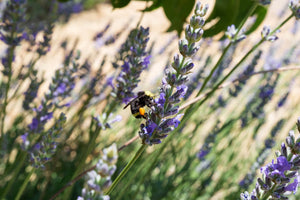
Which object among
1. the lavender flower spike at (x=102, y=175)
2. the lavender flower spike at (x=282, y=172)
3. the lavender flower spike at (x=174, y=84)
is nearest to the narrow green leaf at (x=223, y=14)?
the lavender flower spike at (x=174, y=84)

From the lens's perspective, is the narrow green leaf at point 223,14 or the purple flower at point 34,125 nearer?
the narrow green leaf at point 223,14

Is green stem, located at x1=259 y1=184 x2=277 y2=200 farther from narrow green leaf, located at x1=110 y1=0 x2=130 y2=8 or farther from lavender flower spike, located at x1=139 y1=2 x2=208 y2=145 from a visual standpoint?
narrow green leaf, located at x1=110 y1=0 x2=130 y2=8

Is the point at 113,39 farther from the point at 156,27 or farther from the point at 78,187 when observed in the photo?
the point at 156,27

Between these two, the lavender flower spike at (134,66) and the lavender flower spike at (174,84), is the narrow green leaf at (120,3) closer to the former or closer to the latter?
the lavender flower spike at (134,66)

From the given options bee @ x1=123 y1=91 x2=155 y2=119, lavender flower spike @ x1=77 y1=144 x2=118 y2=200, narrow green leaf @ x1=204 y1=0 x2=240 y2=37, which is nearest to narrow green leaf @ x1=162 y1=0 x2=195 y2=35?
narrow green leaf @ x1=204 y1=0 x2=240 y2=37

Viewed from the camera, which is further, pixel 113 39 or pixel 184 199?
pixel 113 39

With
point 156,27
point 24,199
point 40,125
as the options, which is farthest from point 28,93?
point 156,27
